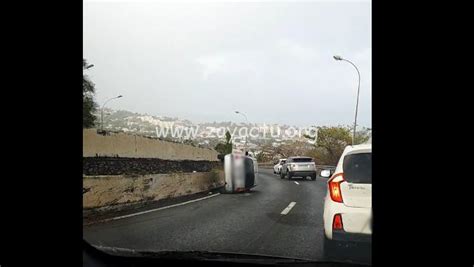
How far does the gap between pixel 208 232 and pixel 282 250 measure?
2.79 ft

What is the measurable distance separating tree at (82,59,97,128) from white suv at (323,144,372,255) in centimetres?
240

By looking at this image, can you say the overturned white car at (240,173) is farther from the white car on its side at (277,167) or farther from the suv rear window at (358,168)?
the suv rear window at (358,168)

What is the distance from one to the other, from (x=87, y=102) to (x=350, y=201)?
8.65 feet

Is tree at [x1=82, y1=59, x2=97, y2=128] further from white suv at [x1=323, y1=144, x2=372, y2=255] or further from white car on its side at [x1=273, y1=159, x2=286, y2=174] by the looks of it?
white suv at [x1=323, y1=144, x2=372, y2=255]

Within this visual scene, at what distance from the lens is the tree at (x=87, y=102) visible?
427 cm

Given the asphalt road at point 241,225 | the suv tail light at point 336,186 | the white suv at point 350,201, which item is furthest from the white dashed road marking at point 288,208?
the suv tail light at point 336,186

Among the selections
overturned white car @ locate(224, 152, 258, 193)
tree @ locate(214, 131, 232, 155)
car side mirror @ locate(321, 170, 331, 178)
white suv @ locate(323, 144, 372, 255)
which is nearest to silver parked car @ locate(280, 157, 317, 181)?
car side mirror @ locate(321, 170, 331, 178)

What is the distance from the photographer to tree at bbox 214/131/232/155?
4398 millimetres

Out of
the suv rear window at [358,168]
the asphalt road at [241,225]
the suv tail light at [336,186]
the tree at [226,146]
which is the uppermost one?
the tree at [226,146]

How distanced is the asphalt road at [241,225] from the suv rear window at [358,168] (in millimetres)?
370
